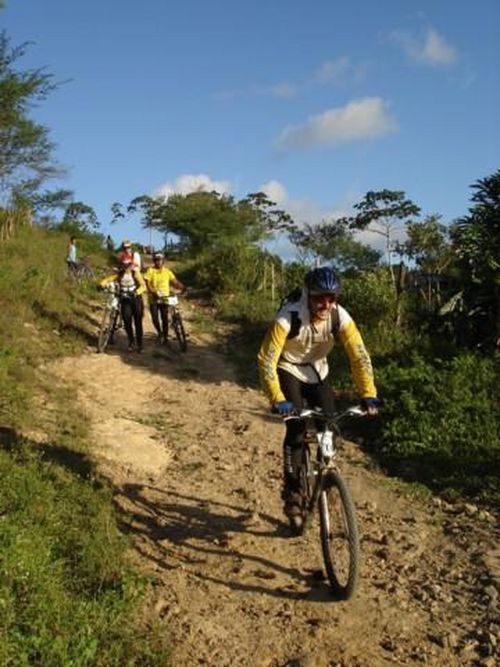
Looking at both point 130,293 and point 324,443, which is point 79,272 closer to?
point 130,293

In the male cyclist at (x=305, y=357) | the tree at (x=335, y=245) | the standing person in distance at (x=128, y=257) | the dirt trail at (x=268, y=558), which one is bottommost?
the dirt trail at (x=268, y=558)

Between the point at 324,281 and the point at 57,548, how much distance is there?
2755mm

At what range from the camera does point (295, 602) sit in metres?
4.91

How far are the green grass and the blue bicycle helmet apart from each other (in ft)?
7.99

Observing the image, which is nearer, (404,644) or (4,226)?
(404,644)

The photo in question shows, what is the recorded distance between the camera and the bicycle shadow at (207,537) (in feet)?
17.0

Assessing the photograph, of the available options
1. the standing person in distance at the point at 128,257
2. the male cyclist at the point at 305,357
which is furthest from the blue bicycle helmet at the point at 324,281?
the standing person in distance at the point at 128,257

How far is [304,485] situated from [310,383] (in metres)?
0.84

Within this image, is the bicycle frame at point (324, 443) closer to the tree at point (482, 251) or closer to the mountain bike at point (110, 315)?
the tree at point (482, 251)

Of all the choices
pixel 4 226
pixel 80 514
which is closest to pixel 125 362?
pixel 80 514

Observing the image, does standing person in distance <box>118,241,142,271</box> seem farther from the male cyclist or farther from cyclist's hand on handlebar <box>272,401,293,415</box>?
cyclist's hand on handlebar <box>272,401,293,415</box>

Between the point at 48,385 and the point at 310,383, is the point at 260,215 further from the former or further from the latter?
the point at 310,383

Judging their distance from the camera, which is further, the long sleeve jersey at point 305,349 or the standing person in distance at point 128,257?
the standing person in distance at point 128,257

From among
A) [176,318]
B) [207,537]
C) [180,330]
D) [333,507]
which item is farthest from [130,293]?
[333,507]
